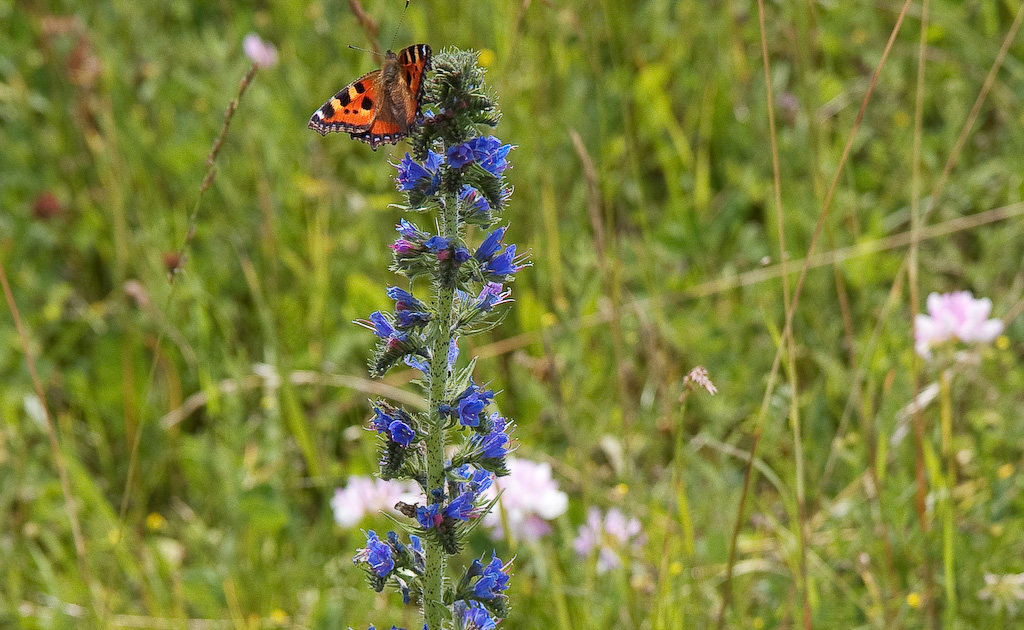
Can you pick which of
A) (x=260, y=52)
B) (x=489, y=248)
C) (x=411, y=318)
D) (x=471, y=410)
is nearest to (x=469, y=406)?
(x=471, y=410)

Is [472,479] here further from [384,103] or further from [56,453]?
[56,453]

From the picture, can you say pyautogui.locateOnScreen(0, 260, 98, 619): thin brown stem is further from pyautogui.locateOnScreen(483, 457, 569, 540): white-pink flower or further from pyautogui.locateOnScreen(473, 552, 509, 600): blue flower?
Answer: pyautogui.locateOnScreen(473, 552, 509, 600): blue flower

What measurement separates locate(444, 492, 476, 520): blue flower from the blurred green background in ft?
3.53

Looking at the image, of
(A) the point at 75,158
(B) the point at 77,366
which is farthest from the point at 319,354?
(A) the point at 75,158

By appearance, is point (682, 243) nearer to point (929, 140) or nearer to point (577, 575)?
point (929, 140)

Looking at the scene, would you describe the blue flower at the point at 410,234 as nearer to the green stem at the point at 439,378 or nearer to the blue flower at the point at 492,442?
the green stem at the point at 439,378

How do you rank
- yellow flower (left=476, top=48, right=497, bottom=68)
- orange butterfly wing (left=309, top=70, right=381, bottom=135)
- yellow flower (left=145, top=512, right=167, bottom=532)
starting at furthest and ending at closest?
yellow flower (left=476, top=48, right=497, bottom=68) < yellow flower (left=145, top=512, right=167, bottom=532) < orange butterfly wing (left=309, top=70, right=381, bottom=135)

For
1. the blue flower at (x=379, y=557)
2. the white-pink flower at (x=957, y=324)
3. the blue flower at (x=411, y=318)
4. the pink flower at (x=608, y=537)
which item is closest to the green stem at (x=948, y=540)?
the white-pink flower at (x=957, y=324)

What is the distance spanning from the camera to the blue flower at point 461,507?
6.84ft

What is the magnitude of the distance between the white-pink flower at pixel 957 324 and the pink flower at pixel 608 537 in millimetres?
1295

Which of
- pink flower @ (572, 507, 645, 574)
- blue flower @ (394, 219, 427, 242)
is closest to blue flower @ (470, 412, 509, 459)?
blue flower @ (394, 219, 427, 242)

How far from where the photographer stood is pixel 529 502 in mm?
3631

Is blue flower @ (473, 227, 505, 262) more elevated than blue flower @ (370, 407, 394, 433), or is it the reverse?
blue flower @ (473, 227, 505, 262)

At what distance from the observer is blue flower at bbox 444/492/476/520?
208 cm
